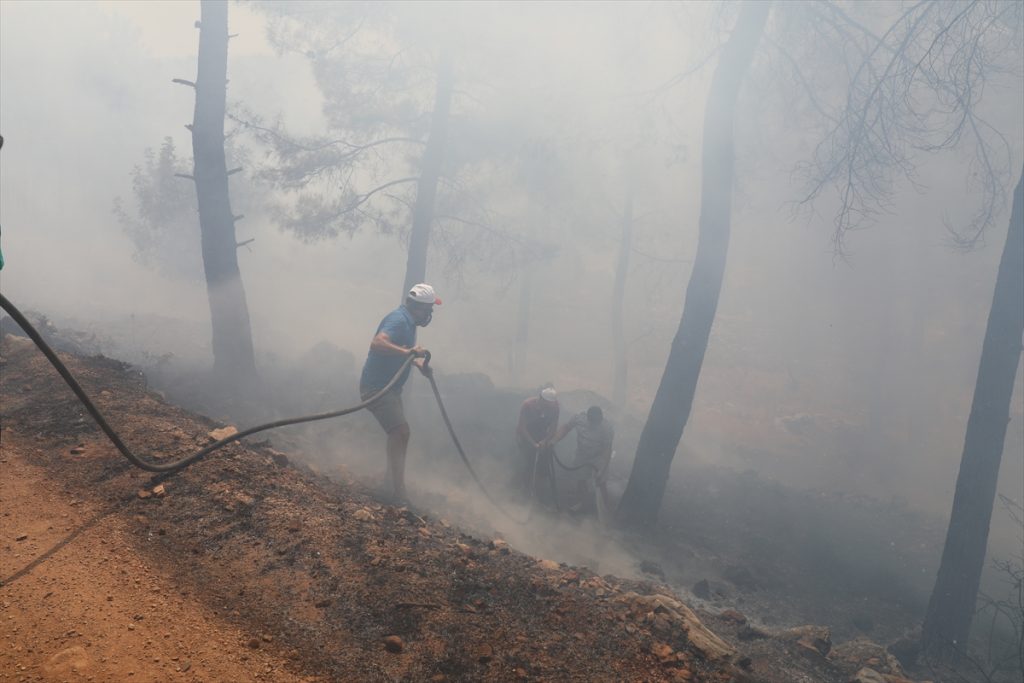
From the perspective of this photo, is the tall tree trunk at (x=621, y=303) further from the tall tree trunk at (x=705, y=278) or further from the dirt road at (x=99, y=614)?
the dirt road at (x=99, y=614)

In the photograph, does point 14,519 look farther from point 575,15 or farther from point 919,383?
point 919,383

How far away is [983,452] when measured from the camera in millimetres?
6812

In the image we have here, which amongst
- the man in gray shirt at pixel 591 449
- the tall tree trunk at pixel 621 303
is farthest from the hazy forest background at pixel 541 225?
A: the man in gray shirt at pixel 591 449

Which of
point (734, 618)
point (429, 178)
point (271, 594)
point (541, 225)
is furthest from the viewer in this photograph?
point (541, 225)

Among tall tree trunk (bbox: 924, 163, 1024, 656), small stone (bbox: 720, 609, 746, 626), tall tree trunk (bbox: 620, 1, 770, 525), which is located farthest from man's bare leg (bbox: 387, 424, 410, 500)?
tall tree trunk (bbox: 924, 163, 1024, 656)

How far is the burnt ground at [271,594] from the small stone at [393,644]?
0.01 metres

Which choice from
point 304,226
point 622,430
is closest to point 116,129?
point 304,226

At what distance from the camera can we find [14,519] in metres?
3.61

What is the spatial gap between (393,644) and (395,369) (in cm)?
356

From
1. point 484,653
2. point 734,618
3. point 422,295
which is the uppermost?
point 422,295

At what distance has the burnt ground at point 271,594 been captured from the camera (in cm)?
286

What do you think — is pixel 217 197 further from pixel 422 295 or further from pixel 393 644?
pixel 393 644

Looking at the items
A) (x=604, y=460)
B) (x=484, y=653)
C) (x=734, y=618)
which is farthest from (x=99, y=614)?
(x=604, y=460)

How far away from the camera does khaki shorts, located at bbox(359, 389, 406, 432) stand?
242 inches
